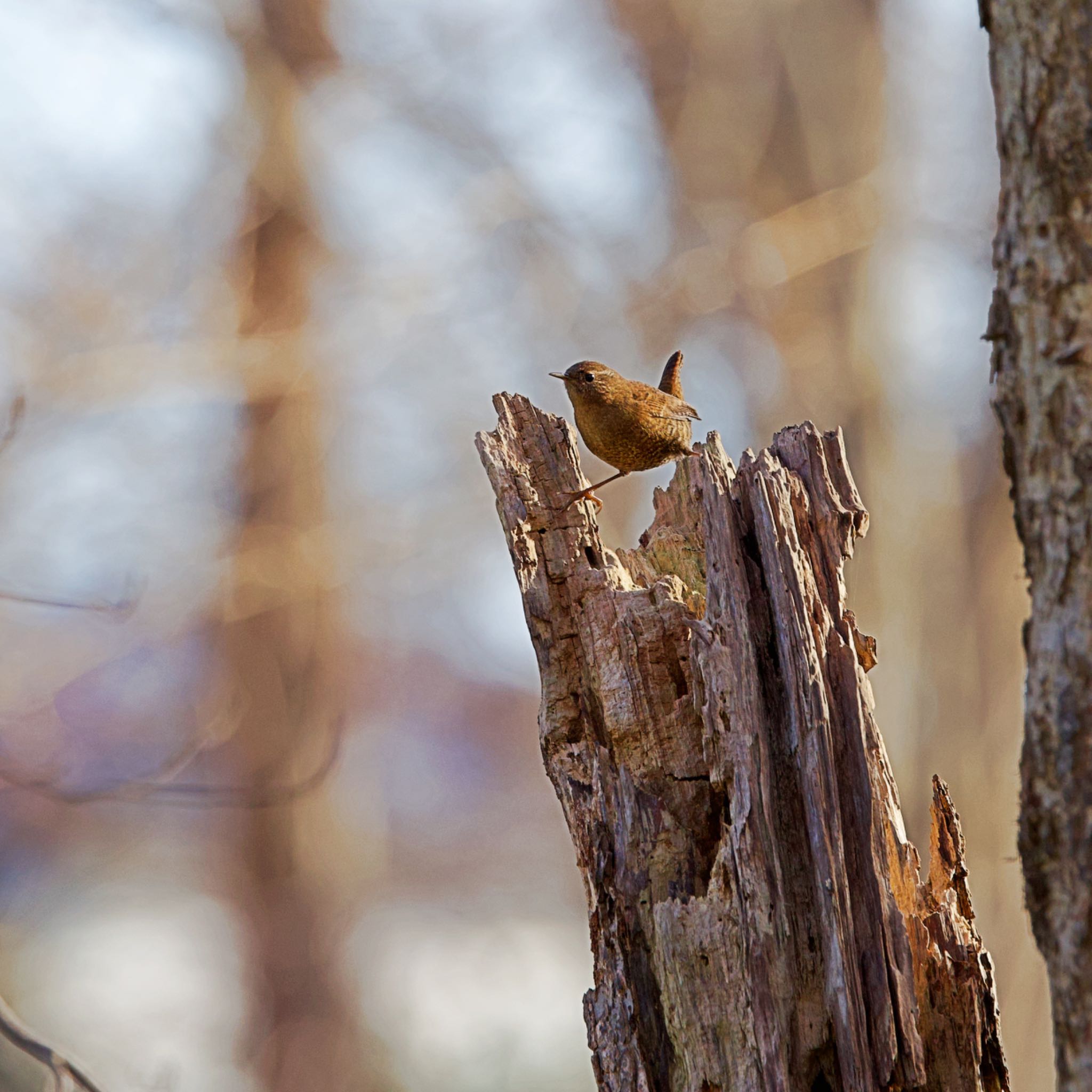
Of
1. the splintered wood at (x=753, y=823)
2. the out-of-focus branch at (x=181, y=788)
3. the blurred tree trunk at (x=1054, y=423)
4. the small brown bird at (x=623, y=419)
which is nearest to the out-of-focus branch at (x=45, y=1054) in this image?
the splintered wood at (x=753, y=823)

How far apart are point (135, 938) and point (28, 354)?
7.90 feet

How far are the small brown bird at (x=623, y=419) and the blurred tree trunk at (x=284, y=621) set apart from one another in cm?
269

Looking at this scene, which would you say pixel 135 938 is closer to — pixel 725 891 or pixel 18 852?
pixel 18 852

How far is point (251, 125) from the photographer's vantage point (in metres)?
4.54

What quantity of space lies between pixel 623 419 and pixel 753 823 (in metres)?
0.95

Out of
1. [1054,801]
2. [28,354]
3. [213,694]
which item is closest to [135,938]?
[213,694]

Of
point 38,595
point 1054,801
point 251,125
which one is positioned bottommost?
point 1054,801

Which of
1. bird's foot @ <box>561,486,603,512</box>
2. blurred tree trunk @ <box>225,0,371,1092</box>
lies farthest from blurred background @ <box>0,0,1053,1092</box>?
bird's foot @ <box>561,486,603,512</box>

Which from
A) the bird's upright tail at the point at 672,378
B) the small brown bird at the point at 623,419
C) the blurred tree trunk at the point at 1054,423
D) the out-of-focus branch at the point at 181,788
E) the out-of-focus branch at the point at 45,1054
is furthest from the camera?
the out-of-focus branch at the point at 181,788

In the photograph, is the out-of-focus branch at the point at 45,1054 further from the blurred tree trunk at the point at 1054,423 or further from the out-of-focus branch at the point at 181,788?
the blurred tree trunk at the point at 1054,423

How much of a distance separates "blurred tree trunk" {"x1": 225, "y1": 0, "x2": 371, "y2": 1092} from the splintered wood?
3.09 metres

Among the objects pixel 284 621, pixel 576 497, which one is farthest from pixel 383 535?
pixel 576 497

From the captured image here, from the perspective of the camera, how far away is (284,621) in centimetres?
443

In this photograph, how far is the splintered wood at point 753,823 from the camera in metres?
1.14
